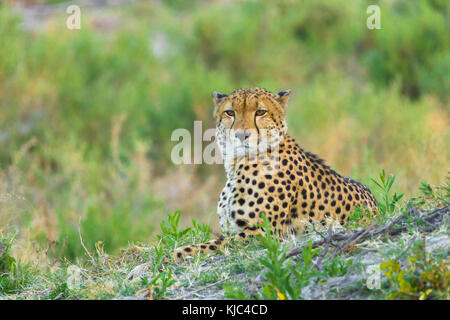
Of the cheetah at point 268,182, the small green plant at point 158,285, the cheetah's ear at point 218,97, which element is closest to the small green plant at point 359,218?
the cheetah at point 268,182

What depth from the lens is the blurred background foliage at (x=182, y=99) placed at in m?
8.14

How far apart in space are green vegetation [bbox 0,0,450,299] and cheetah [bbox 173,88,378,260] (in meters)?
0.26

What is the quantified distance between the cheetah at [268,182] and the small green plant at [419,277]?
2.83 ft

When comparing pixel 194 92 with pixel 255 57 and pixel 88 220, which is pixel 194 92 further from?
pixel 88 220

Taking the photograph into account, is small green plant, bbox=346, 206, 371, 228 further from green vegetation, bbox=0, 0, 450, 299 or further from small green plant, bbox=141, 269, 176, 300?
small green plant, bbox=141, 269, 176, 300

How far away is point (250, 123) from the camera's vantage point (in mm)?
3895

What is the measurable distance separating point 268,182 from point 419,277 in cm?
129

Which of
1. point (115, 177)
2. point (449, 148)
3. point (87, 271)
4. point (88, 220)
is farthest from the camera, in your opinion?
point (115, 177)

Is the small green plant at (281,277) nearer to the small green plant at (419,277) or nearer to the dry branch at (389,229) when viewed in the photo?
the dry branch at (389,229)

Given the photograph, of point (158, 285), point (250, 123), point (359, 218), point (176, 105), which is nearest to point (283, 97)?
point (250, 123)

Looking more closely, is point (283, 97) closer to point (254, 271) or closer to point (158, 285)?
point (254, 271)
